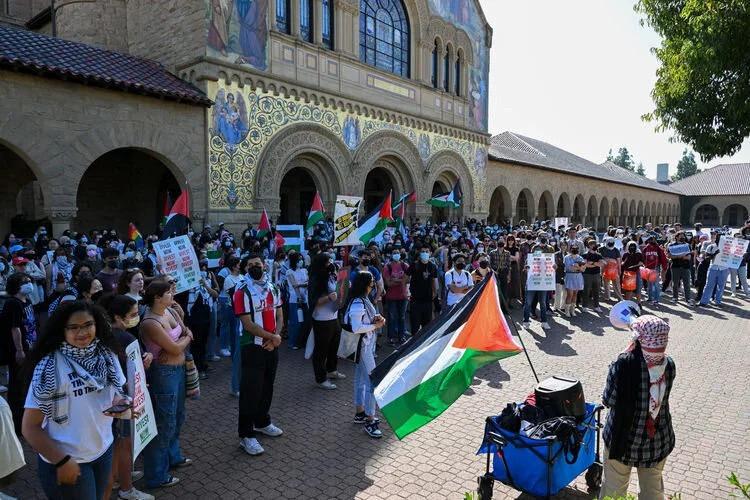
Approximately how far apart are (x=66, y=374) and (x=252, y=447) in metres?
2.49

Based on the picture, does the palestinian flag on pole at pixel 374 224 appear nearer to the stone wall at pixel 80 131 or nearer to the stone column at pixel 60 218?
the stone wall at pixel 80 131

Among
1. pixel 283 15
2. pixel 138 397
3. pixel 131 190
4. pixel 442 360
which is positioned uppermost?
pixel 283 15

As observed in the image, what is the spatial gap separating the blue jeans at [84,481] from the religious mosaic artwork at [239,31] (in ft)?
43.8

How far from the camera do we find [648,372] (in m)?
3.52

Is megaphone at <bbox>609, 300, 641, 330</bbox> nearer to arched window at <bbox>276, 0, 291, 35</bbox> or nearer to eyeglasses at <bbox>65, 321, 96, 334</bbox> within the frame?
eyeglasses at <bbox>65, 321, 96, 334</bbox>

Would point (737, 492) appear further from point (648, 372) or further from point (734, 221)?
point (734, 221)

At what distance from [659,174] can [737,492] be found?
287 ft

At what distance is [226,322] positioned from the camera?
27.4 ft

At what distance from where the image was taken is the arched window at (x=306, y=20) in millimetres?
16969

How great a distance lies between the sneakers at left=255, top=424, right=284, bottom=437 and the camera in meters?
5.41

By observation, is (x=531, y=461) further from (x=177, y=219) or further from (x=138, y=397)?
(x=177, y=219)

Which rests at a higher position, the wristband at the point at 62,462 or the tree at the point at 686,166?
the tree at the point at 686,166

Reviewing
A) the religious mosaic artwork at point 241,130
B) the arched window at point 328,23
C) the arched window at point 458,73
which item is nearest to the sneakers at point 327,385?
the religious mosaic artwork at point 241,130

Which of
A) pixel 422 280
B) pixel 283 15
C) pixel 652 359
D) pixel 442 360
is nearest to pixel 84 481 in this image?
pixel 442 360
